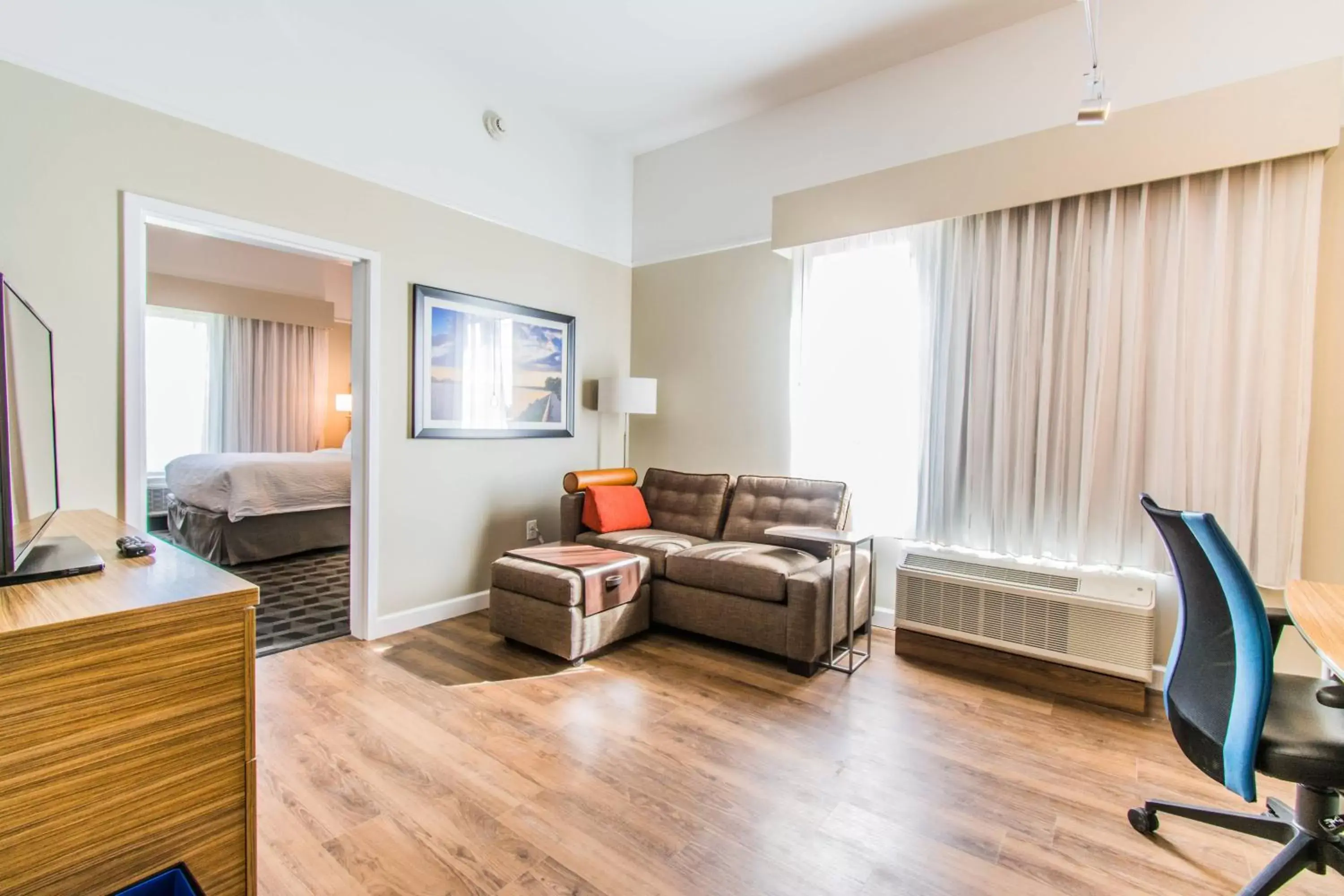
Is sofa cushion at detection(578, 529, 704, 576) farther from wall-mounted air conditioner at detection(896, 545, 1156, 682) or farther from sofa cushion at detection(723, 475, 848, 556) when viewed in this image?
wall-mounted air conditioner at detection(896, 545, 1156, 682)

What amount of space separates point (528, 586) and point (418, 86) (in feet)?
9.15

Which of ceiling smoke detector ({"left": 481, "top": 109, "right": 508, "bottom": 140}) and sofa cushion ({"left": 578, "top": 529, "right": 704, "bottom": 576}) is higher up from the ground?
ceiling smoke detector ({"left": 481, "top": 109, "right": 508, "bottom": 140})

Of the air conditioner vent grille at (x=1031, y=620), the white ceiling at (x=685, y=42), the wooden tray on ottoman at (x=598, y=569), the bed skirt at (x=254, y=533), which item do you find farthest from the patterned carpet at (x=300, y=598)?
the white ceiling at (x=685, y=42)

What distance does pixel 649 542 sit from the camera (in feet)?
11.3

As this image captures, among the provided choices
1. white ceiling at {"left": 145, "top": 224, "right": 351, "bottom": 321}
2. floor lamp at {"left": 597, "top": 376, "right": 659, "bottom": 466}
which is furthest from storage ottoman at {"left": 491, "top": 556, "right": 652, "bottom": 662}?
white ceiling at {"left": 145, "top": 224, "right": 351, "bottom": 321}

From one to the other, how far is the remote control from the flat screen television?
0.06 metres

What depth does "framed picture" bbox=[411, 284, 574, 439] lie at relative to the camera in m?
3.35

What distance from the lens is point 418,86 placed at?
3.24 meters

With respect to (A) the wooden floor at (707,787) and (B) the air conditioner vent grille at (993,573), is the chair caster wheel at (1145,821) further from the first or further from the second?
(B) the air conditioner vent grille at (993,573)

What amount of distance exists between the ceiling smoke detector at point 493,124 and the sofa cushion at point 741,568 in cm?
278

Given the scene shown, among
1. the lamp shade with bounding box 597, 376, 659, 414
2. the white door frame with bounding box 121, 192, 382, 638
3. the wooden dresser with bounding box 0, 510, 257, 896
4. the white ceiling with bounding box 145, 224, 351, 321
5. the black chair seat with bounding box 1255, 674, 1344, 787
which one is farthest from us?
the white ceiling with bounding box 145, 224, 351, 321

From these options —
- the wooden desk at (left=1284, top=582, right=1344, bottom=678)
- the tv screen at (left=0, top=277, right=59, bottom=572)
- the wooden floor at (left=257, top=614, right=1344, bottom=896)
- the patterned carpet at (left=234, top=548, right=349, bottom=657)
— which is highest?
the tv screen at (left=0, top=277, right=59, bottom=572)

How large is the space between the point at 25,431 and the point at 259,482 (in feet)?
9.10

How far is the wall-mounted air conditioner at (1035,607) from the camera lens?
2520 mm
